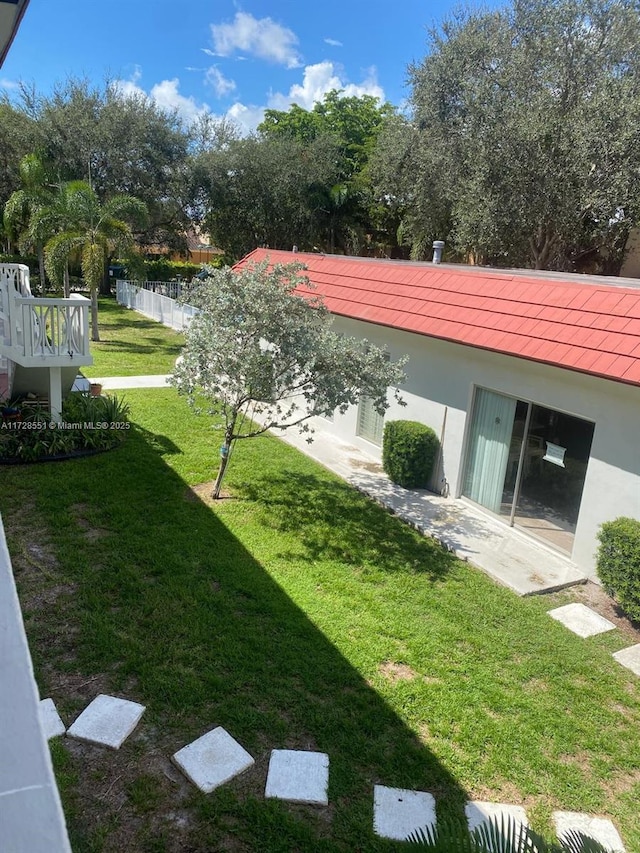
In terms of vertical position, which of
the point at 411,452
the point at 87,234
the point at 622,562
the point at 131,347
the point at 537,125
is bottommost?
the point at 622,562

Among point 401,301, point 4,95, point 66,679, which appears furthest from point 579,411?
point 4,95

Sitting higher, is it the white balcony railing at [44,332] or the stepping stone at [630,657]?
the white balcony railing at [44,332]

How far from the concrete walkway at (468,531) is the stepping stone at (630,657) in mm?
1097

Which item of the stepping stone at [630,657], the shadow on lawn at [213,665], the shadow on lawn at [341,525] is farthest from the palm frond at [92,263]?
the stepping stone at [630,657]

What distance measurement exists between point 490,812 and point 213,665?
2.31m

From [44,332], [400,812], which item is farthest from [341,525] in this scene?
[44,332]

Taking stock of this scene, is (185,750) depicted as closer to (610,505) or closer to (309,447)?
(610,505)

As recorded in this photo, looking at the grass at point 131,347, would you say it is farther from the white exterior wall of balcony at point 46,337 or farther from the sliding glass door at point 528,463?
the sliding glass door at point 528,463

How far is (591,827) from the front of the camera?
3676 millimetres

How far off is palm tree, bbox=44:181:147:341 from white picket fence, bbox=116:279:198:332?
118 inches

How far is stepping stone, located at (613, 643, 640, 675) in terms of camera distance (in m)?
5.35

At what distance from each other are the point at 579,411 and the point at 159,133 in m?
26.9

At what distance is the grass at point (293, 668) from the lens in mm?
3639

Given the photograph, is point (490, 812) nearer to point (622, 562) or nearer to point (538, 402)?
point (622, 562)
